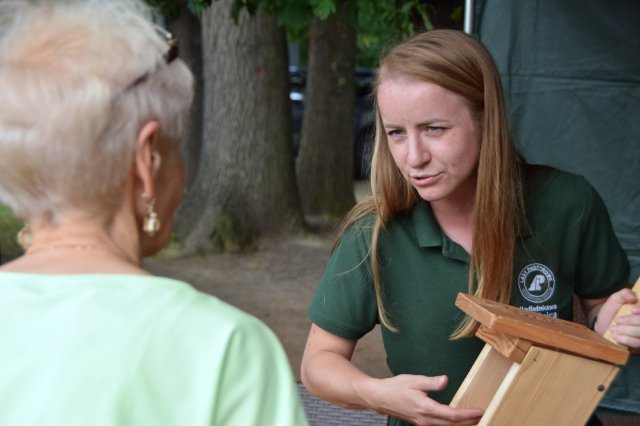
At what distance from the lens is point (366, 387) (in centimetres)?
194

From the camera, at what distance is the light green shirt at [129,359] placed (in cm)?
110

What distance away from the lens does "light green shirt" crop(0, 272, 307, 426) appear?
1098 millimetres

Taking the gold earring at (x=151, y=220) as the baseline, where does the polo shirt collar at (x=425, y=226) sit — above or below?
below

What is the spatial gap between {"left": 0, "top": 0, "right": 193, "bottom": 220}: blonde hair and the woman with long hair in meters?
0.81

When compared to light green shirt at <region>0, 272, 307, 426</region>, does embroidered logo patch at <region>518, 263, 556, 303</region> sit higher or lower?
lower

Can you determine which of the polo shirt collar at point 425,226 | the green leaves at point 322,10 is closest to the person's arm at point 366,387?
the polo shirt collar at point 425,226

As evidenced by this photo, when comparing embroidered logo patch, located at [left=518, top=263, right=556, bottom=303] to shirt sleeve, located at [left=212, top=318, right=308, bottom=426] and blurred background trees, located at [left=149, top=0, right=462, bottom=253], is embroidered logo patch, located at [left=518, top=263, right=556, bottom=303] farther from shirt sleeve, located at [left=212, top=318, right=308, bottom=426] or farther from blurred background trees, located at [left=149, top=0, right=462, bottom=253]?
blurred background trees, located at [left=149, top=0, right=462, bottom=253]

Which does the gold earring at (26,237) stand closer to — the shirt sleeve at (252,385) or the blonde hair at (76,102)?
the blonde hair at (76,102)

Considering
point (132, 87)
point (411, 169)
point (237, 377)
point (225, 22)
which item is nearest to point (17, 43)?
point (132, 87)

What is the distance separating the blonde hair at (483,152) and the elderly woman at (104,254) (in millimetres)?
802

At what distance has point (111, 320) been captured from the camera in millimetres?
1122

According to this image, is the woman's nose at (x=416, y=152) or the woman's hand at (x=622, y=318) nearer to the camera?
the woman's hand at (x=622, y=318)

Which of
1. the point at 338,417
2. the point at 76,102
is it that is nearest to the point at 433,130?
the point at 76,102

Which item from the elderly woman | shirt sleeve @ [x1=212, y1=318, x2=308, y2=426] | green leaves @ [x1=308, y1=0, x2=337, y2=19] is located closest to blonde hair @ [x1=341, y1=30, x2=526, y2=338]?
the elderly woman
